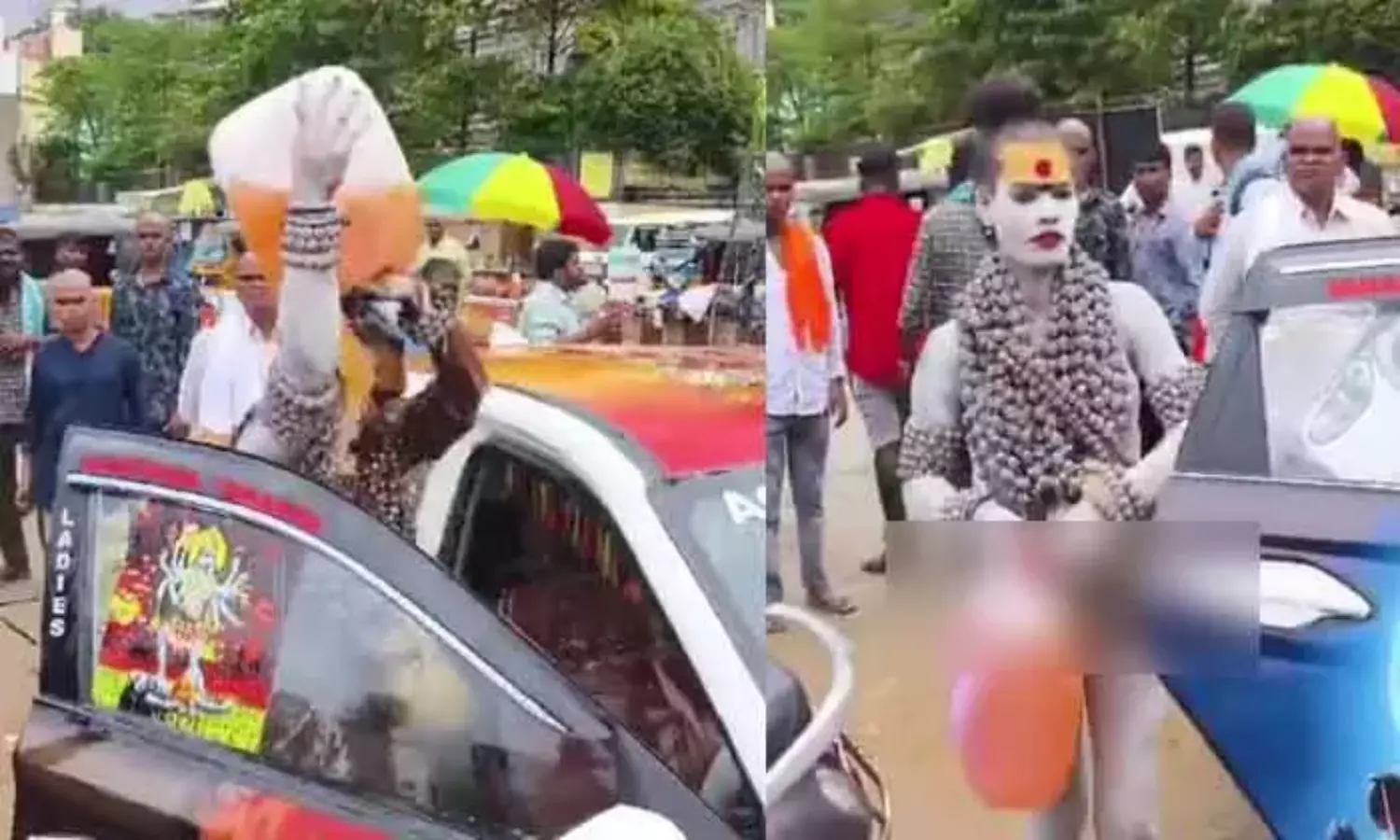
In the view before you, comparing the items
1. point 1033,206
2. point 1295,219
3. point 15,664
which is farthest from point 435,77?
point 15,664

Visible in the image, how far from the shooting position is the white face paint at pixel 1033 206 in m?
1.66

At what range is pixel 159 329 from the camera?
2148mm

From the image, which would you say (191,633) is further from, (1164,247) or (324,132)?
(1164,247)

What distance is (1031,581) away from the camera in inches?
66.7

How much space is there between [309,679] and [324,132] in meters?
0.54

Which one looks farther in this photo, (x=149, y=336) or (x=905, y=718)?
A: (x=149, y=336)

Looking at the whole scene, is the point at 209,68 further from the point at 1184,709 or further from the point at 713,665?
the point at 1184,709

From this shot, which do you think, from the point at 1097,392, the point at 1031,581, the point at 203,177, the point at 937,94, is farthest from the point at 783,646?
the point at 203,177

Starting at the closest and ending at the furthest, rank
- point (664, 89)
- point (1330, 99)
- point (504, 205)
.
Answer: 1. point (1330, 99)
2. point (664, 89)
3. point (504, 205)

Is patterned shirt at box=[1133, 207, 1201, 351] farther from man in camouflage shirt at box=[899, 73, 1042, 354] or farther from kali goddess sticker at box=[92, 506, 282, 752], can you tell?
kali goddess sticker at box=[92, 506, 282, 752]

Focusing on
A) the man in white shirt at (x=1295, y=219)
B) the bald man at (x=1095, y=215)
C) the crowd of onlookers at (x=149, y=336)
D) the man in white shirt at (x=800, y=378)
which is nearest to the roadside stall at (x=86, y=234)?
the crowd of onlookers at (x=149, y=336)

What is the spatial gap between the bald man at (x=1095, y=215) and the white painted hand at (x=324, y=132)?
0.69 meters

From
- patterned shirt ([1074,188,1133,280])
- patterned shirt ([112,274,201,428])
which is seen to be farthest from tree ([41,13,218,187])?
patterned shirt ([1074,188,1133,280])

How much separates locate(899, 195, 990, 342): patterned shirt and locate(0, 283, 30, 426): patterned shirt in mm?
1141
